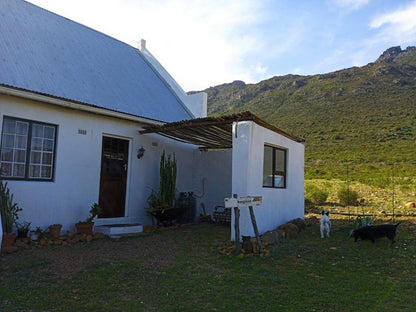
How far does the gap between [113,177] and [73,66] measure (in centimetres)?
323

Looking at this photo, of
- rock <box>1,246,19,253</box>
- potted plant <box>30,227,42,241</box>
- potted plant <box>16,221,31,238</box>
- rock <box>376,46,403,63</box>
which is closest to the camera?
rock <box>1,246,19,253</box>

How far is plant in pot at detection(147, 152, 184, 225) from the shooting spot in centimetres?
1032

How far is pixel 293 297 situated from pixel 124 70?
9793 millimetres

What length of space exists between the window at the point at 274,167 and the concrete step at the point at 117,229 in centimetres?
345

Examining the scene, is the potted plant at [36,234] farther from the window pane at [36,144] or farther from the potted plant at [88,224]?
the window pane at [36,144]

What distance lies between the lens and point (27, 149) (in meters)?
8.02

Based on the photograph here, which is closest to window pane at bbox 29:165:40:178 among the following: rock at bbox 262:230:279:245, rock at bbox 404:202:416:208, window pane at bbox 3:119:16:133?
window pane at bbox 3:119:16:133

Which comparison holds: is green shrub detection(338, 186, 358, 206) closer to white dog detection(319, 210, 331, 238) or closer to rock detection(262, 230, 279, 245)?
white dog detection(319, 210, 331, 238)

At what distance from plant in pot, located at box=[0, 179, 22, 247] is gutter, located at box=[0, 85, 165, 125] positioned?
179 cm

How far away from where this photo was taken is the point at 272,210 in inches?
368

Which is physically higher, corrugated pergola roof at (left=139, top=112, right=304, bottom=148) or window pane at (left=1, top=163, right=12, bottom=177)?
corrugated pergola roof at (left=139, top=112, right=304, bottom=148)

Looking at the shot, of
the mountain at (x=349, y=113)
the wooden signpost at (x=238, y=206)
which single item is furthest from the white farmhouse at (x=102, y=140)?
the mountain at (x=349, y=113)

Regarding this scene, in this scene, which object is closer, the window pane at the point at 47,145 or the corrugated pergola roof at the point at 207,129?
the corrugated pergola roof at the point at 207,129

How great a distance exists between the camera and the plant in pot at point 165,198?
10.3m
